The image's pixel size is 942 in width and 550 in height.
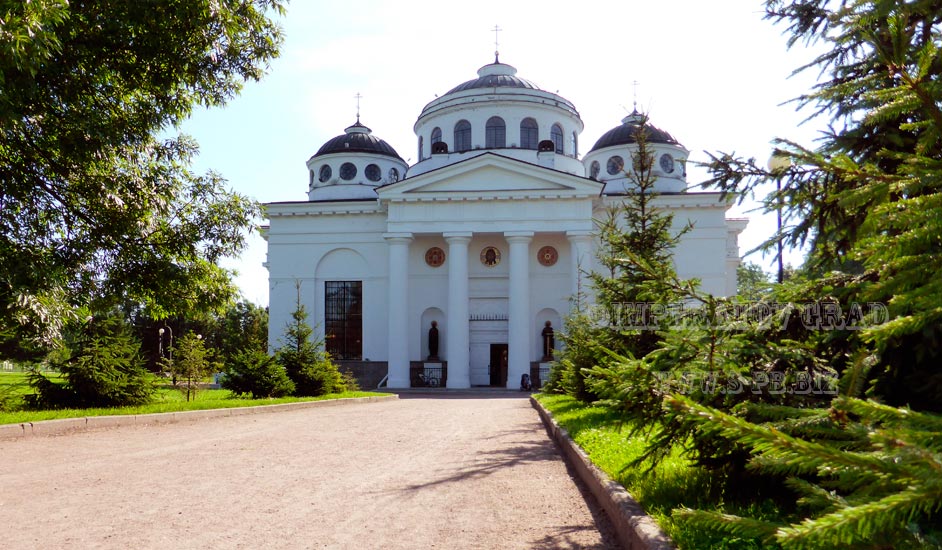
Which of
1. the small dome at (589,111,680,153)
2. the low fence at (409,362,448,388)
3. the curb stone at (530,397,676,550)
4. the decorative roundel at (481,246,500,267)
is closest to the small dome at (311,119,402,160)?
the decorative roundel at (481,246,500,267)

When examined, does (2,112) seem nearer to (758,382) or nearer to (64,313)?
(64,313)

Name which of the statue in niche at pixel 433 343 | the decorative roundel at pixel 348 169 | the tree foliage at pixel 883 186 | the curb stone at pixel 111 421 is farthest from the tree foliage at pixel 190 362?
the decorative roundel at pixel 348 169

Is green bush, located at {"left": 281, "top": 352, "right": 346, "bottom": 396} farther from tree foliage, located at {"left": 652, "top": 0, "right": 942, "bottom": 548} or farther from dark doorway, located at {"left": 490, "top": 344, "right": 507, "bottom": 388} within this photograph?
dark doorway, located at {"left": 490, "top": 344, "right": 507, "bottom": 388}

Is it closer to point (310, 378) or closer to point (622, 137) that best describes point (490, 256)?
point (622, 137)

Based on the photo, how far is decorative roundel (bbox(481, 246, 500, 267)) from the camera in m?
41.6

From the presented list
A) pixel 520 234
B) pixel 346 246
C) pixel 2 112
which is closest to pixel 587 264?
Result: pixel 520 234

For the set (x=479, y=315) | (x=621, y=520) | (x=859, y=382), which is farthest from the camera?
(x=479, y=315)

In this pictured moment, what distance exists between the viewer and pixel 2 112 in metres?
8.69

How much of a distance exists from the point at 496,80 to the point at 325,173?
1309cm

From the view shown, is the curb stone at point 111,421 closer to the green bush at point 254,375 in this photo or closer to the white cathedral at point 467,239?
the green bush at point 254,375

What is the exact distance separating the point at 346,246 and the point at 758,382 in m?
39.0

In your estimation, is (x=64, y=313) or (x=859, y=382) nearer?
→ (x=859, y=382)

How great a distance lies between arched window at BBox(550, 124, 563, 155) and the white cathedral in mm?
122

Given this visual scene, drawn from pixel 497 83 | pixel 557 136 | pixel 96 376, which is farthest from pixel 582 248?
pixel 96 376
